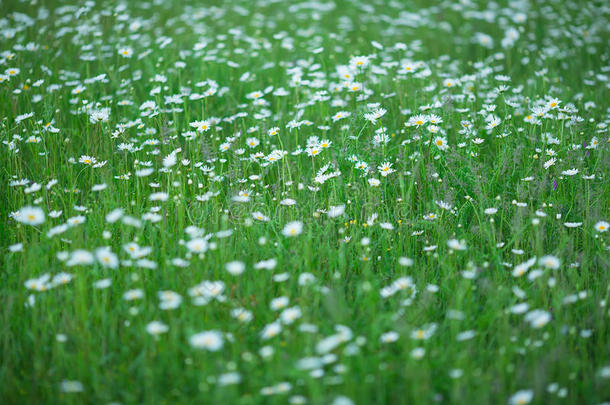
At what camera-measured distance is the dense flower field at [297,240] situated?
1822 mm

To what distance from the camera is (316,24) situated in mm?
6402

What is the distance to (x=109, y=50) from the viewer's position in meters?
4.81

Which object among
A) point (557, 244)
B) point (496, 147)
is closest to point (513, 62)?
point (496, 147)

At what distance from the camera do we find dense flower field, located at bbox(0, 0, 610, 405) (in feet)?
5.98

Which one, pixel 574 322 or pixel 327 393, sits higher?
pixel 327 393

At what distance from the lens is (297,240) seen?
2.44 m

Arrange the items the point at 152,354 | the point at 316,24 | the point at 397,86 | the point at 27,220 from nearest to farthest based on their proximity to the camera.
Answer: the point at 152,354
the point at 27,220
the point at 397,86
the point at 316,24

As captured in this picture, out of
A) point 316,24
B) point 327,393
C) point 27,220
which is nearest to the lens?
point 327,393

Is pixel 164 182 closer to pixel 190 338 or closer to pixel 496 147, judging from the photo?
pixel 190 338

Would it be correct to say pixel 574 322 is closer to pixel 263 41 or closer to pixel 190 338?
pixel 190 338

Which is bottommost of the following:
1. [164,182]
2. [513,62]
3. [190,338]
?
[513,62]

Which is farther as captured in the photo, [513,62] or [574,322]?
[513,62]

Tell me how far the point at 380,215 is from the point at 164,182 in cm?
129

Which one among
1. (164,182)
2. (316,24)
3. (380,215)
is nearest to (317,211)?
(380,215)
